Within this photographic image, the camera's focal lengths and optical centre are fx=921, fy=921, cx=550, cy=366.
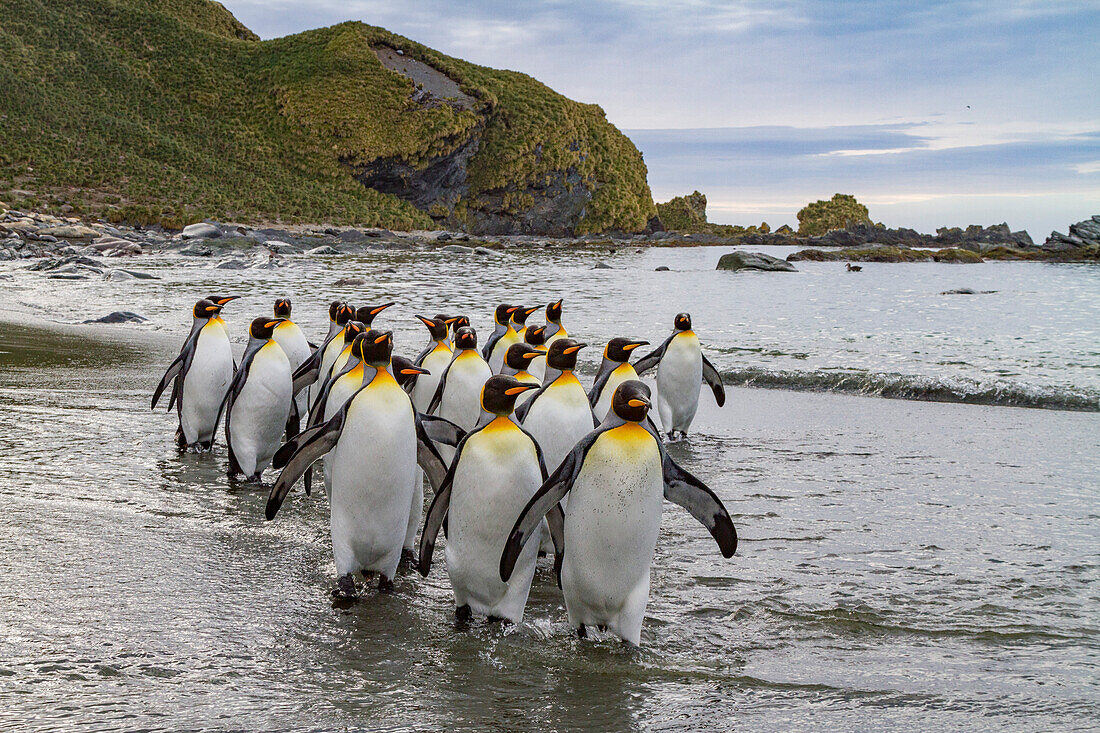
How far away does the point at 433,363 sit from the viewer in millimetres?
5422

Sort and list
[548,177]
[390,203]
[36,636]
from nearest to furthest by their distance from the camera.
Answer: [36,636] → [390,203] → [548,177]

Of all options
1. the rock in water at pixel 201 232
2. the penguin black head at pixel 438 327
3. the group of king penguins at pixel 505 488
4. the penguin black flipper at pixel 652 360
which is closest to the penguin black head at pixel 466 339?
the group of king penguins at pixel 505 488

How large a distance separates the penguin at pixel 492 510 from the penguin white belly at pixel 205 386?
2.91 m

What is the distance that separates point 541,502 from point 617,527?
0.28 m

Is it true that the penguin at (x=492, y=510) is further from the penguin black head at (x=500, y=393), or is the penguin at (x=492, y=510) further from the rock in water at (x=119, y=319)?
the rock in water at (x=119, y=319)

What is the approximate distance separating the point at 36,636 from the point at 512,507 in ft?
5.26

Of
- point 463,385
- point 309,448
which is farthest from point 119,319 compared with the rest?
point 309,448

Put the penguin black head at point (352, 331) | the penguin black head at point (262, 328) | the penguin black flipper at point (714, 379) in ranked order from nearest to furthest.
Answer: the penguin black head at point (352, 331) → the penguin black head at point (262, 328) → the penguin black flipper at point (714, 379)

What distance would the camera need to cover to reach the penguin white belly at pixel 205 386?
5703 mm

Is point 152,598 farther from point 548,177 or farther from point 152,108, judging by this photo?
point 548,177

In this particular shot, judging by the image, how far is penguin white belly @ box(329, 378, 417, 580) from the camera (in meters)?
3.58

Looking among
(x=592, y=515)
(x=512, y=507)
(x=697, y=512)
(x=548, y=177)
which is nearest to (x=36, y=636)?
(x=512, y=507)

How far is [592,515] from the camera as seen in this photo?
3.29m

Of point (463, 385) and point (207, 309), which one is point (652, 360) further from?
point (207, 309)
